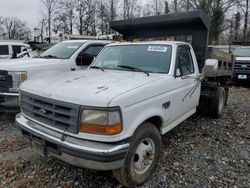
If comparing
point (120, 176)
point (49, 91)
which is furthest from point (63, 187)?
point (49, 91)

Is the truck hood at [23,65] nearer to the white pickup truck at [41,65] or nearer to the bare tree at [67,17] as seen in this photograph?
the white pickup truck at [41,65]

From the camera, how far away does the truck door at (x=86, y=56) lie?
6.53 m

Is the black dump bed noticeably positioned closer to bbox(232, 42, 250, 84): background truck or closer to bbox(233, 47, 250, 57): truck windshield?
bbox(232, 42, 250, 84): background truck

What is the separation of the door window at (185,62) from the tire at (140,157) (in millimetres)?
1340

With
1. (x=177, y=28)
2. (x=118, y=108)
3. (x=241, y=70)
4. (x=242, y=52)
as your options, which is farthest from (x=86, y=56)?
(x=242, y=52)

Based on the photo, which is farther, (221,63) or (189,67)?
(221,63)

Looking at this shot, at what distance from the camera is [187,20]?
5375 mm

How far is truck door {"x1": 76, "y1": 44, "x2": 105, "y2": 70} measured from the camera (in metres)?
6.53

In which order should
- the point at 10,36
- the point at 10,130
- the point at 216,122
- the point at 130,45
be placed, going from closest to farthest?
1. the point at 130,45
2. the point at 10,130
3. the point at 216,122
4. the point at 10,36

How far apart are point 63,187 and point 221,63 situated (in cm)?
586

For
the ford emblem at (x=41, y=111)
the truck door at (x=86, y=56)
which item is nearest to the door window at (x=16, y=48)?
the truck door at (x=86, y=56)

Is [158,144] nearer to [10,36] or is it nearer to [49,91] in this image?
[49,91]

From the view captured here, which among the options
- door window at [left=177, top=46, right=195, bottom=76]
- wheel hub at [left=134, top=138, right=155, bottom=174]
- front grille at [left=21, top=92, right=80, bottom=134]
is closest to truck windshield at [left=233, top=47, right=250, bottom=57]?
door window at [left=177, top=46, right=195, bottom=76]

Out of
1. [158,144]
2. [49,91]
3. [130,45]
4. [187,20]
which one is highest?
[187,20]
